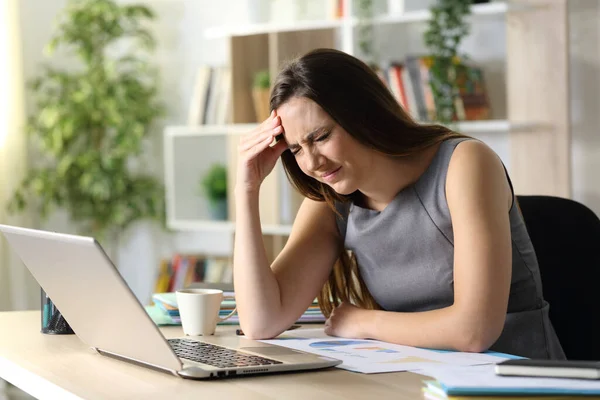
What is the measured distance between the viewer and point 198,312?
1.54 meters

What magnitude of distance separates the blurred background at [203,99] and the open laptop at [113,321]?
1990mm

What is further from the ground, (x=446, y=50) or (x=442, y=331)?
(x=446, y=50)

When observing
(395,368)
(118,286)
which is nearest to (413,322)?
(395,368)

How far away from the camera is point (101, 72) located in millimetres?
4332

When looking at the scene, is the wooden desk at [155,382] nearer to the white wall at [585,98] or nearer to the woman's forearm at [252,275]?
the woman's forearm at [252,275]

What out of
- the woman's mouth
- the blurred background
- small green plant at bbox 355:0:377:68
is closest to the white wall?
the blurred background

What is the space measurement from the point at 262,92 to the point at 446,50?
85 centimetres

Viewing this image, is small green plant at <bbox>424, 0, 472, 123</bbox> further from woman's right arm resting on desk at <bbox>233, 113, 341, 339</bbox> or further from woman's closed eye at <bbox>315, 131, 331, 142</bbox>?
woman's closed eye at <bbox>315, 131, 331, 142</bbox>

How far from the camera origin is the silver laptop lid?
1123 mm

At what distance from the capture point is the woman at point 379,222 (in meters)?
1.49

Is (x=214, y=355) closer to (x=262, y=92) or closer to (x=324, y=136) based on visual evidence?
(x=324, y=136)

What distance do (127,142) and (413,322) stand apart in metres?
3.02

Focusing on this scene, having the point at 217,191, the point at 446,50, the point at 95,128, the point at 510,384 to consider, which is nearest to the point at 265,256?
the point at 510,384

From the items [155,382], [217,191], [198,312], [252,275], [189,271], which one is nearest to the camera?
[155,382]
